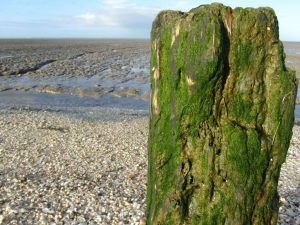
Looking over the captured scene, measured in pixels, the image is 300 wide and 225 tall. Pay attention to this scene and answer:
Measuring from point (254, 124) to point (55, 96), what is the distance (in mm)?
25277

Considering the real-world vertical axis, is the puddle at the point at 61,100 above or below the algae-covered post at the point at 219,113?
below

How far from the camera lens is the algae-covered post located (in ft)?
13.4

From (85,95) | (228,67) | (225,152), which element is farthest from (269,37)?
(85,95)

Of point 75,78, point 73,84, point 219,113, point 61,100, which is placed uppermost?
point 219,113

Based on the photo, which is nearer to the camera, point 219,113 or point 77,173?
point 219,113

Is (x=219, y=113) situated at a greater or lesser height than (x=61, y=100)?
greater

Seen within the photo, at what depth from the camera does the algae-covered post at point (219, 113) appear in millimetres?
4090

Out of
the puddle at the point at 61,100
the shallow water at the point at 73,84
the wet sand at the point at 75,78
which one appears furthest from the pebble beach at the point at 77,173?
the wet sand at the point at 75,78

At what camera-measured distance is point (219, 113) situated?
429 cm

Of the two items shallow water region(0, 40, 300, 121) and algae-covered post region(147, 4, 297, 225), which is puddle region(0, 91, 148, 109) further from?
algae-covered post region(147, 4, 297, 225)

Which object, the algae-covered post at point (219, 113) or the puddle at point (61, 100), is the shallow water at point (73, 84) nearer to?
the puddle at point (61, 100)

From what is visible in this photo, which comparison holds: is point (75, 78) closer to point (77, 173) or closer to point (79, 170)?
point (79, 170)

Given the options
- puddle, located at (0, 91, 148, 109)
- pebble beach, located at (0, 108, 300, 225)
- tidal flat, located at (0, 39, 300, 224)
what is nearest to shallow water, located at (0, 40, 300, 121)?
puddle, located at (0, 91, 148, 109)

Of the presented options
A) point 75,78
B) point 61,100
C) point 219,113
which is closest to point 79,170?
point 219,113
